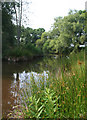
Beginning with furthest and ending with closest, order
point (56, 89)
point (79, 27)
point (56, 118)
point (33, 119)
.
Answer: point (79, 27) < point (56, 89) < point (33, 119) < point (56, 118)

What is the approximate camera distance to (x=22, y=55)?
1202 cm

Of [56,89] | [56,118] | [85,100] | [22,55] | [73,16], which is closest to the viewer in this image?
[85,100]

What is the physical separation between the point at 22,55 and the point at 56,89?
10534 mm

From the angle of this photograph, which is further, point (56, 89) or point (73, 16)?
point (73, 16)

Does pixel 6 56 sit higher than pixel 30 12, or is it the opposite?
pixel 30 12

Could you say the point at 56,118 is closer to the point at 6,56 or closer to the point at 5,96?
the point at 5,96

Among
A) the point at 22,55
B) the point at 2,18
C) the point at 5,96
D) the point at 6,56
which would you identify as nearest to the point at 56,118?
the point at 5,96

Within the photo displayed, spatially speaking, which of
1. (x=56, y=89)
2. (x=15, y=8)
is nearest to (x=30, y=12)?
(x=15, y=8)

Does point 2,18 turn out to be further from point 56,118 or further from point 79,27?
point 56,118

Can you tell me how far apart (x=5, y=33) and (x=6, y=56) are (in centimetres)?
221

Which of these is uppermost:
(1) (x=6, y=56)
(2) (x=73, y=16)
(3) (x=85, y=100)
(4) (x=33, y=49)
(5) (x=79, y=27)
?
(2) (x=73, y=16)

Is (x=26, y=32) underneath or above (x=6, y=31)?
above

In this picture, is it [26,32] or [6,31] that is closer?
[6,31]

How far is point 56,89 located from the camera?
1735 millimetres
